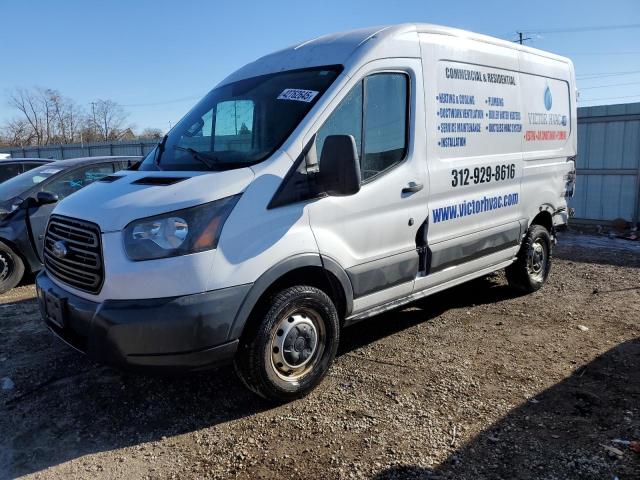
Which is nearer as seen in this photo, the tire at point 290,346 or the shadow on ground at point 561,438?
the shadow on ground at point 561,438

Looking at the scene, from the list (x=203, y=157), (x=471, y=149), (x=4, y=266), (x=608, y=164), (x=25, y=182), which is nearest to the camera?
(x=203, y=157)

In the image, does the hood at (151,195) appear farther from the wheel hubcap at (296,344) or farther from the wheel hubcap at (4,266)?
the wheel hubcap at (4,266)

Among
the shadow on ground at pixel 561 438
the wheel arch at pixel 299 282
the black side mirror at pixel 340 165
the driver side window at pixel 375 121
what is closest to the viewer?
the shadow on ground at pixel 561 438

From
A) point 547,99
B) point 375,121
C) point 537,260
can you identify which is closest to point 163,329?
point 375,121

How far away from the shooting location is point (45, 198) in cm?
625

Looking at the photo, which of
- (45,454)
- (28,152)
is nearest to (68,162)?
(45,454)

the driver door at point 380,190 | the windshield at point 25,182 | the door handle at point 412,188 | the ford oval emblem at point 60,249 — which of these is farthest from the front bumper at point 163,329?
the windshield at point 25,182

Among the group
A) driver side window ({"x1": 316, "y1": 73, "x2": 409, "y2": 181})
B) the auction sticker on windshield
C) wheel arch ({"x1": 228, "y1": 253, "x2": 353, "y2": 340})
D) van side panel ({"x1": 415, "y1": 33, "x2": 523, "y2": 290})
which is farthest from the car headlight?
van side panel ({"x1": 415, "y1": 33, "x2": 523, "y2": 290})

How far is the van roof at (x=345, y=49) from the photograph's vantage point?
3742 mm

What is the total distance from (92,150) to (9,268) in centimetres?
1781

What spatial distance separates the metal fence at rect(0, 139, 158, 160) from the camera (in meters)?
19.1

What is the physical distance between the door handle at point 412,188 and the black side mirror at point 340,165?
28.9 inches

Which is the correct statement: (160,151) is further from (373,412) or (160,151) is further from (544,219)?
(544,219)

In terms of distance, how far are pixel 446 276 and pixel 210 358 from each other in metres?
2.36
